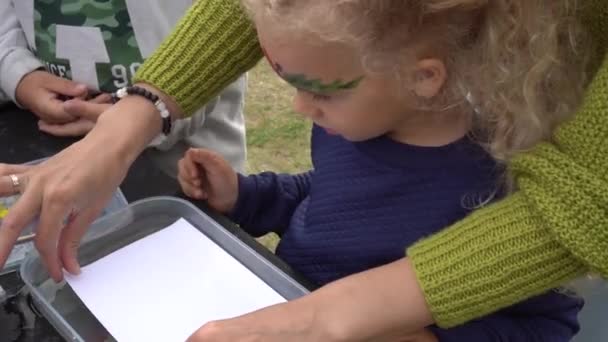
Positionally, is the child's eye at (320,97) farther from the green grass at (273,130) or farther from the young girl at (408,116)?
the green grass at (273,130)

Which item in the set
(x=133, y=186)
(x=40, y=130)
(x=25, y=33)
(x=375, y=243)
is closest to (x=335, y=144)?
(x=375, y=243)

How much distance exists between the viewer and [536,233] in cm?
67

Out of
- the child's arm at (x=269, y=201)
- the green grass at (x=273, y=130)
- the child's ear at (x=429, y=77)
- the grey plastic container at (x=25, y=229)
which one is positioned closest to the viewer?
the child's ear at (x=429, y=77)

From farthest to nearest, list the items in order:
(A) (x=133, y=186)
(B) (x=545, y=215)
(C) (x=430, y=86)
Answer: (A) (x=133, y=186) < (C) (x=430, y=86) < (B) (x=545, y=215)

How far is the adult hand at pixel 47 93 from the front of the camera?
3.58ft

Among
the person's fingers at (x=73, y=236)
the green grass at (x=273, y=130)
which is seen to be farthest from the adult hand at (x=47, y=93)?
the green grass at (x=273, y=130)

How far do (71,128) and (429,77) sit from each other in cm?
54

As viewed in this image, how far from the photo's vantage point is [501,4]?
69 centimetres

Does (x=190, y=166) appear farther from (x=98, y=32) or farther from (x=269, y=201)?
(x=98, y=32)

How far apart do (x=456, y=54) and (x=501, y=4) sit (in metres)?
0.07

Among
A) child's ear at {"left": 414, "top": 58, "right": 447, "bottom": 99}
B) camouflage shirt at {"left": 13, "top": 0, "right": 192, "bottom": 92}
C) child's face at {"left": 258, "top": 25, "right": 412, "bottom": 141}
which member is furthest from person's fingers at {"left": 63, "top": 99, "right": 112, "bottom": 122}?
child's ear at {"left": 414, "top": 58, "right": 447, "bottom": 99}

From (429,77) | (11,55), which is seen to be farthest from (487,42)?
(11,55)

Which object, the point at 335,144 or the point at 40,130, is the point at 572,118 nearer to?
the point at 335,144

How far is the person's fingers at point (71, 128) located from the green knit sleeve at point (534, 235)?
1.78ft
